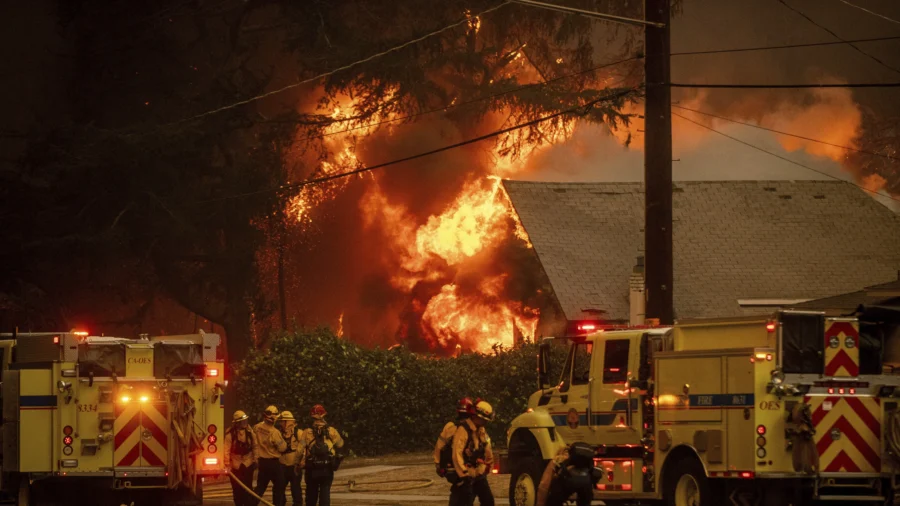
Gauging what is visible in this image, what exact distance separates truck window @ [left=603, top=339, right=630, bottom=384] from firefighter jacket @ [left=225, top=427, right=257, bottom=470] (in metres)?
5.22

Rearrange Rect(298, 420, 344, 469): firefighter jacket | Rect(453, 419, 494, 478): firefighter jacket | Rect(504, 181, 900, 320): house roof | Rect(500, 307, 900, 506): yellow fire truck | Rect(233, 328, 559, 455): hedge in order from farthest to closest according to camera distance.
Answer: Rect(504, 181, 900, 320): house roof → Rect(233, 328, 559, 455): hedge → Rect(298, 420, 344, 469): firefighter jacket → Rect(500, 307, 900, 506): yellow fire truck → Rect(453, 419, 494, 478): firefighter jacket

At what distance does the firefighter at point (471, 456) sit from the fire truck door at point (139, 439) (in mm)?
5185

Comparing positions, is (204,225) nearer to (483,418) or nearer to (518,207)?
(518,207)

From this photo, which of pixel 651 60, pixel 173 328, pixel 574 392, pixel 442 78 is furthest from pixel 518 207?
pixel 173 328

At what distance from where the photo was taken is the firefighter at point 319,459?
18203mm

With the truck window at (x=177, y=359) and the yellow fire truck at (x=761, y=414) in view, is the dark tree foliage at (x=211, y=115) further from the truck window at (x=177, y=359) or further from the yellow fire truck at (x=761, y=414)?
the yellow fire truck at (x=761, y=414)

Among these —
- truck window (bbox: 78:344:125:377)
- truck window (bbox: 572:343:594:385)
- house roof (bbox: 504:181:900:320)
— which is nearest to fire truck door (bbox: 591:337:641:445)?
truck window (bbox: 572:343:594:385)

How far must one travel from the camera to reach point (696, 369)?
15.1 metres

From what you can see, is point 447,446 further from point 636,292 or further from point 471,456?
point 636,292

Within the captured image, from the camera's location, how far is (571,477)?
39.5ft

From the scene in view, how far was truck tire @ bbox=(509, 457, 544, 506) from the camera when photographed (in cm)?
1738

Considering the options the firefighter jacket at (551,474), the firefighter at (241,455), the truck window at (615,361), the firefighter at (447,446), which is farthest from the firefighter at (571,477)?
the firefighter at (241,455)

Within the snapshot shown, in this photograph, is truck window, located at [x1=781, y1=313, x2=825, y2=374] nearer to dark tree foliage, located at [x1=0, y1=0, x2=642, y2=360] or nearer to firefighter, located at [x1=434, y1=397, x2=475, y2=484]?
firefighter, located at [x1=434, y1=397, x2=475, y2=484]

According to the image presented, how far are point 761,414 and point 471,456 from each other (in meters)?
3.08
